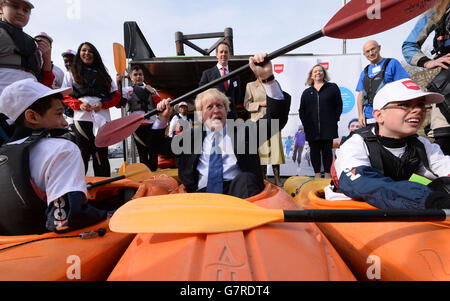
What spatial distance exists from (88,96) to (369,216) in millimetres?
3371

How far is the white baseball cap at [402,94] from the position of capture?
1471 millimetres

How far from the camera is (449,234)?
1.01 metres

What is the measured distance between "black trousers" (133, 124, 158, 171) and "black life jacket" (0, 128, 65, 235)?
8.84 feet

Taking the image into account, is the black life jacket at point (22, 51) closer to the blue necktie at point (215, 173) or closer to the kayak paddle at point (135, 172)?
the kayak paddle at point (135, 172)

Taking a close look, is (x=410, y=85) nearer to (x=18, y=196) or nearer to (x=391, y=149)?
(x=391, y=149)

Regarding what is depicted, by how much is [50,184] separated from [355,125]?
568 centimetres

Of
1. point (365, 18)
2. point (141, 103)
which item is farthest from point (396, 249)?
point (141, 103)

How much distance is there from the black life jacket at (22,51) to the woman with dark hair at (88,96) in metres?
0.65

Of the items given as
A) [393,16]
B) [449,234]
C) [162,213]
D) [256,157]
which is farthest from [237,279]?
[393,16]

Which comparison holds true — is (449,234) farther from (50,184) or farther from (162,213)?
(50,184)

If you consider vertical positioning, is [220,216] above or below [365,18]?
below

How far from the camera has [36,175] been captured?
1.19 metres

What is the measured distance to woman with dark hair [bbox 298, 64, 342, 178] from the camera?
3.46 m

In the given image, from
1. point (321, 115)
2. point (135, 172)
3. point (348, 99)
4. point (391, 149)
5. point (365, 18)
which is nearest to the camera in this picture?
point (391, 149)
